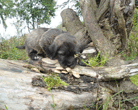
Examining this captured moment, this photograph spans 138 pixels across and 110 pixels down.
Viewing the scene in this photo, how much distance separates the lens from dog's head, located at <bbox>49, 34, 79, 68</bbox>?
3.35 m

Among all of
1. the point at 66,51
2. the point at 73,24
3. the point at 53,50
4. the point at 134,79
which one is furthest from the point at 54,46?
the point at 73,24

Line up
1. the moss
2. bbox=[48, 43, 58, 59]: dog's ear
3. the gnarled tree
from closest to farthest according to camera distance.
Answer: the moss → bbox=[48, 43, 58, 59]: dog's ear → the gnarled tree

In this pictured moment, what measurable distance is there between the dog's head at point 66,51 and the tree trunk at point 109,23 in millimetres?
1393

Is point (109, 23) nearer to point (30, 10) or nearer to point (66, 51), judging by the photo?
point (66, 51)

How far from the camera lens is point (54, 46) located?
353cm

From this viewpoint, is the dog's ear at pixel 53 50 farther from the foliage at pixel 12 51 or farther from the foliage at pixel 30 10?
the foliage at pixel 30 10

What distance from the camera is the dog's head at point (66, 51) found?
132 inches

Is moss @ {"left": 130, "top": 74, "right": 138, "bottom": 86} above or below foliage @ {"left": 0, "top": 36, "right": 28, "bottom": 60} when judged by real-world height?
below

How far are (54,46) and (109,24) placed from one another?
2.33m

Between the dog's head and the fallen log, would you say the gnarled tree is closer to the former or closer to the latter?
the fallen log

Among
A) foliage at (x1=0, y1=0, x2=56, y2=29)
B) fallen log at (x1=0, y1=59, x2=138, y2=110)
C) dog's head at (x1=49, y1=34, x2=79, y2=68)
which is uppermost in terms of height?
foliage at (x1=0, y1=0, x2=56, y2=29)

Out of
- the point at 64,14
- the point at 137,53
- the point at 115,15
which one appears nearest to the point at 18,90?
the point at 115,15

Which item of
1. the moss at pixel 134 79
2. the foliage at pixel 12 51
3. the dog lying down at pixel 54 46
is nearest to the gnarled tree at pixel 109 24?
the dog lying down at pixel 54 46

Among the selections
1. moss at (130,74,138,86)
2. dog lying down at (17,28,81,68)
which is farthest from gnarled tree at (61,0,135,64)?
moss at (130,74,138,86)
